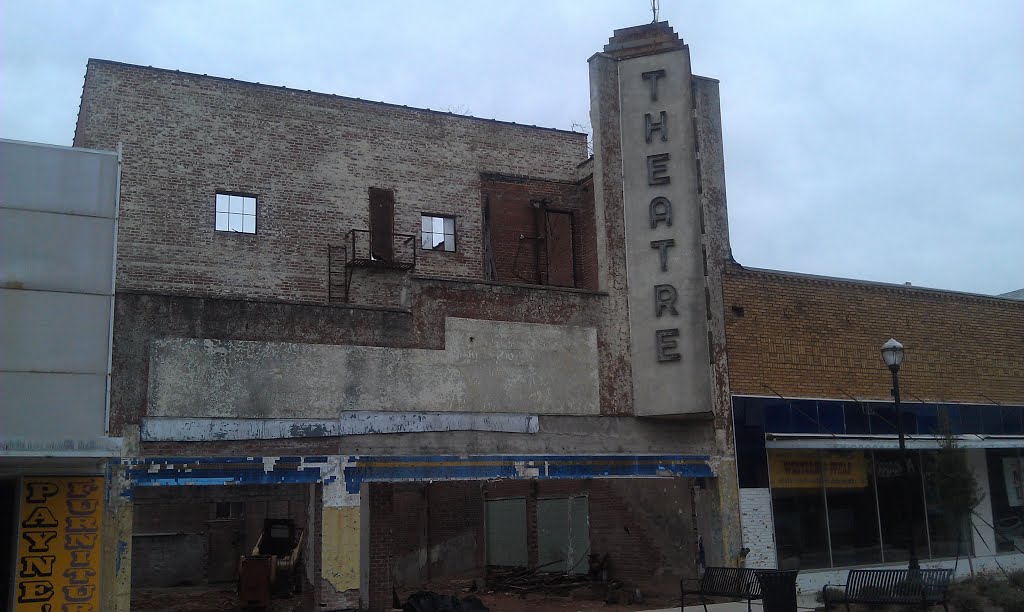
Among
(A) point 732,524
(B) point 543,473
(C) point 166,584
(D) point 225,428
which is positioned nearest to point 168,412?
(D) point 225,428

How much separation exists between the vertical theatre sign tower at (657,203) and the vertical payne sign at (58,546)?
1059 cm

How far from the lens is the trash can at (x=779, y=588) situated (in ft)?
50.9

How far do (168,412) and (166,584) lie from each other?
18742 mm

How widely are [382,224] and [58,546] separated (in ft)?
46.8

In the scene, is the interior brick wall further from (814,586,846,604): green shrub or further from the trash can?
the trash can

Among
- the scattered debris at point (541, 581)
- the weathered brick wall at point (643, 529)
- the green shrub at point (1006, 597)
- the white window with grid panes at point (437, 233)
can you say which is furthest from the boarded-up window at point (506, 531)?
the green shrub at point (1006, 597)

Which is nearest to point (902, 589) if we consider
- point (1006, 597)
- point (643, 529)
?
point (1006, 597)

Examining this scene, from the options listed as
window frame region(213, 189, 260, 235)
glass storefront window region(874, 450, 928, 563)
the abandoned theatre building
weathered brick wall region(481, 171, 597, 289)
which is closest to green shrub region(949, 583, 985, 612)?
the abandoned theatre building

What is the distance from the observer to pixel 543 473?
19.2 meters

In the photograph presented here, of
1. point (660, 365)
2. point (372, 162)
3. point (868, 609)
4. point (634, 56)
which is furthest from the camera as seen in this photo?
point (372, 162)

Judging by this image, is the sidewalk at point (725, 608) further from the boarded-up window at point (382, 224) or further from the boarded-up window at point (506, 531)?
the boarded-up window at point (382, 224)

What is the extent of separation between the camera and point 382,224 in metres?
27.6

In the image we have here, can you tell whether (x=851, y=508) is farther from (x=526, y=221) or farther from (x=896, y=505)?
(x=526, y=221)

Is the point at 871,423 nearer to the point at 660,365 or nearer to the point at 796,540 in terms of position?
the point at 796,540
